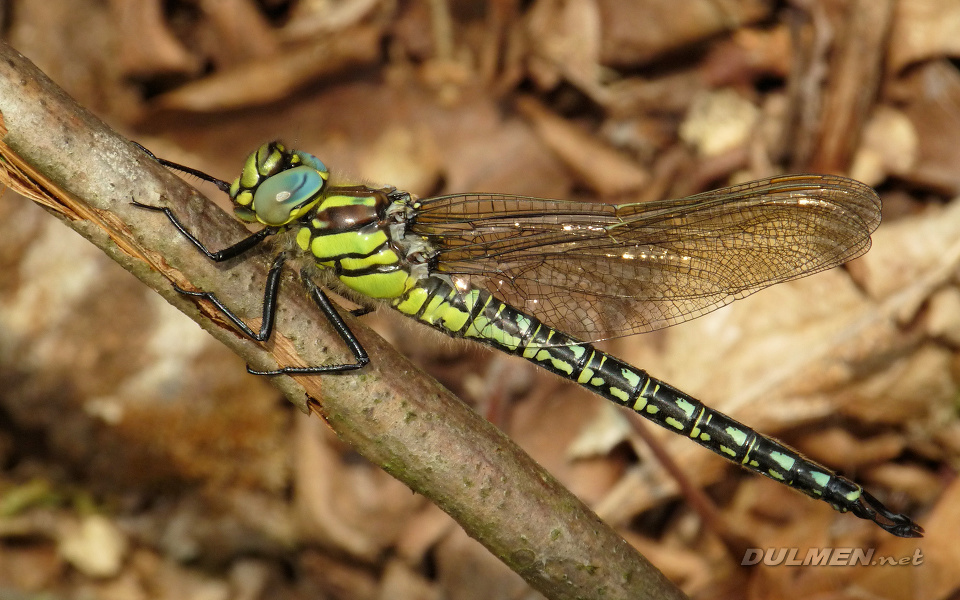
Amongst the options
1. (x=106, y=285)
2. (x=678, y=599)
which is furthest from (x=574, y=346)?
(x=106, y=285)

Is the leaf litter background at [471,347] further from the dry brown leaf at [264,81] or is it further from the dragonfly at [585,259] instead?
the dragonfly at [585,259]

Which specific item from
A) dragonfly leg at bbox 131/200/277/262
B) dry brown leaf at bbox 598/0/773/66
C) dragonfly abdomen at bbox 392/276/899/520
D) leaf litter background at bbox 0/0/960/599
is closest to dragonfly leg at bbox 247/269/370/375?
dragonfly leg at bbox 131/200/277/262

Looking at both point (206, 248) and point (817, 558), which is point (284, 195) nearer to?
point (206, 248)

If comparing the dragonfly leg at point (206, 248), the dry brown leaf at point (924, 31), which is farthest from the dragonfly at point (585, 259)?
the dry brown leaf at point (924, 31)

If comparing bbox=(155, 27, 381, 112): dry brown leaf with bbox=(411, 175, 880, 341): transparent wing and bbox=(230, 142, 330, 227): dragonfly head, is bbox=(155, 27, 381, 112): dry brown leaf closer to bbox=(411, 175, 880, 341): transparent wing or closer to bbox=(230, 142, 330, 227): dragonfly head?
bbox=(230, 142, 330, 227): dragonfly head

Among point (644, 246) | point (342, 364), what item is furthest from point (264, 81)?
point (342, 364)

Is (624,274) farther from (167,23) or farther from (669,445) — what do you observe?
(167,23)
